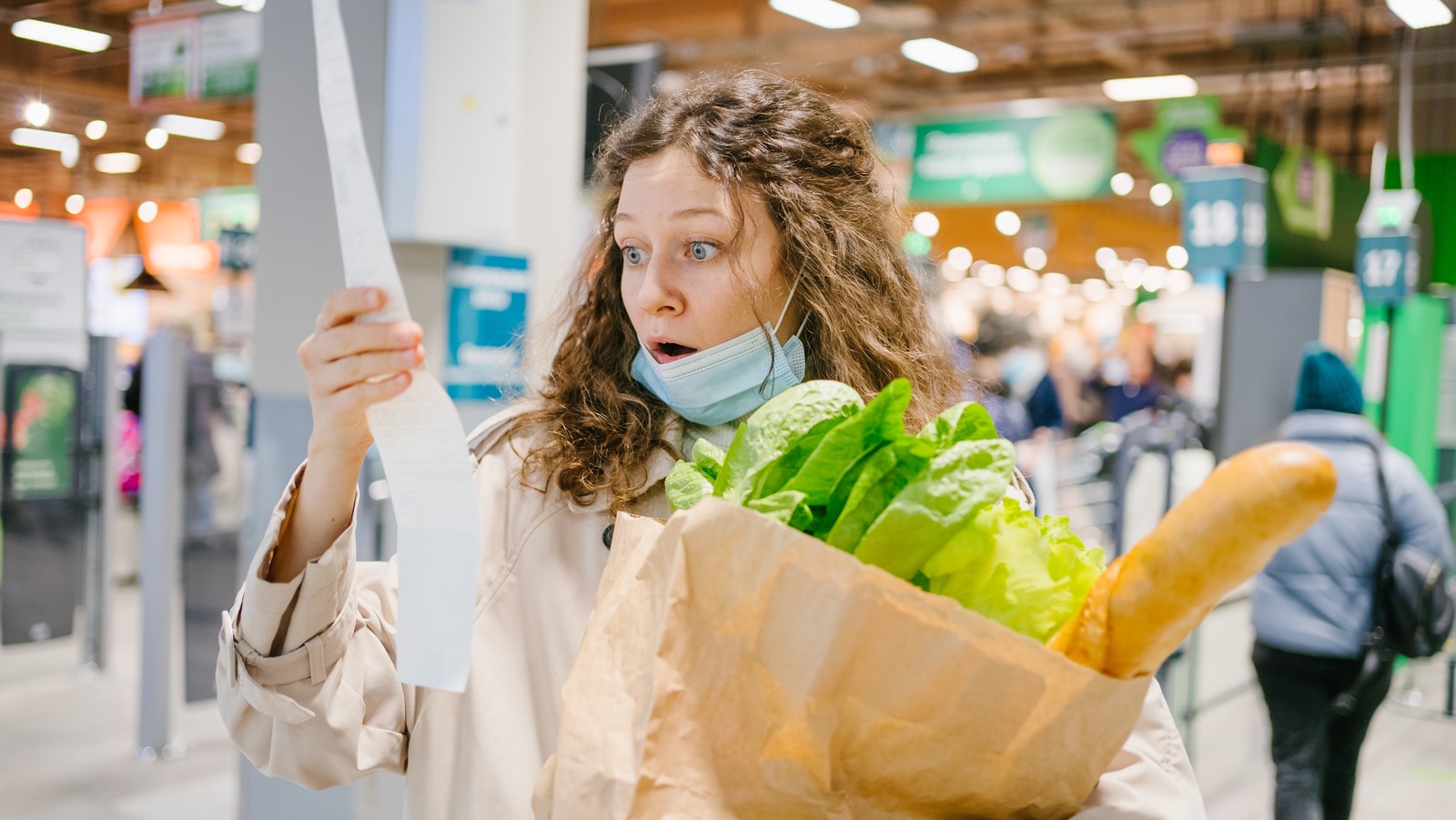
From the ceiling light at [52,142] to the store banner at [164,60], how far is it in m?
0.70

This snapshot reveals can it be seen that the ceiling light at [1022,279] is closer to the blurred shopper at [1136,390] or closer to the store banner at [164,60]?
the blurred shopper at [1136,390]

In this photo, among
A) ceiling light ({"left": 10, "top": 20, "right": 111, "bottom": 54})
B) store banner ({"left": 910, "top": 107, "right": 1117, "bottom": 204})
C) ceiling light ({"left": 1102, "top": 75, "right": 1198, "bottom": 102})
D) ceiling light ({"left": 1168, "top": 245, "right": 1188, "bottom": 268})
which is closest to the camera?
ceiling light ({"left": 10, "top": 20, "right": 111, "bottom": 54})

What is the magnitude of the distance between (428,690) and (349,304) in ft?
1.75

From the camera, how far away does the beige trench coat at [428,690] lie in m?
1.15

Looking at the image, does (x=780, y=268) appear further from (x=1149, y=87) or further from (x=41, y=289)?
(x=1149, y=87)

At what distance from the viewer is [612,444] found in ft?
4.35

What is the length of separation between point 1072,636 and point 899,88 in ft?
55.0

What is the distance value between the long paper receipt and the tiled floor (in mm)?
4081

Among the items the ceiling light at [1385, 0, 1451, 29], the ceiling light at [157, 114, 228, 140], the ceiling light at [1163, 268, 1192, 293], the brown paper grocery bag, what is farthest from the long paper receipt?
the ceiling light at [1163, 268, 1192, 293]

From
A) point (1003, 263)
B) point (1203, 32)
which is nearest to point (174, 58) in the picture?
point (1203, 32)

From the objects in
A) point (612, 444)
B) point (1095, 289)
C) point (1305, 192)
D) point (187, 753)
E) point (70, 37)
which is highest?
point (1095, 289)

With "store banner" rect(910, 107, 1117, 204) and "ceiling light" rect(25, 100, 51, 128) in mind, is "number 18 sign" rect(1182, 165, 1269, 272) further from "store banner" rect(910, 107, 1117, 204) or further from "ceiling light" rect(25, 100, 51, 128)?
"ceiling light" rect(25, 100, 51, 128)

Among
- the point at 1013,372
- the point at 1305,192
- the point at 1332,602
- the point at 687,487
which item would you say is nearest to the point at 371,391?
the point at 687,487

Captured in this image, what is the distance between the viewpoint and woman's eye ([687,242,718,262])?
1288mm
